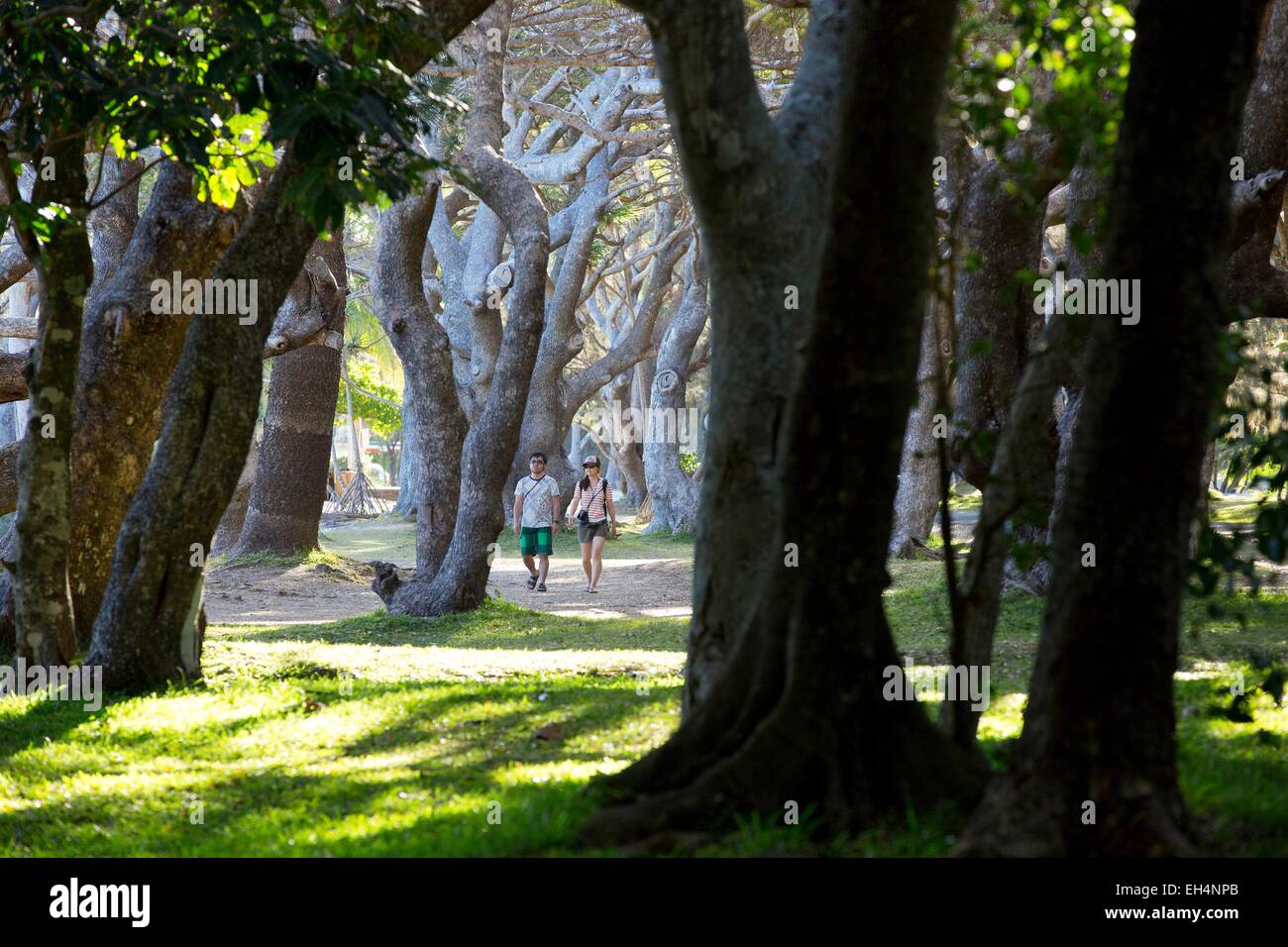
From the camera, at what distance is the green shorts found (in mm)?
17734

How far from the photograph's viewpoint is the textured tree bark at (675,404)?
28906 mm

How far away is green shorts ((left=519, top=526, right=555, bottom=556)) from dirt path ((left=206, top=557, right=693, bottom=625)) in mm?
554

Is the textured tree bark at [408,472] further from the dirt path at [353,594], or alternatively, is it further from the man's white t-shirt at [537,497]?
the man's white t-shirt at [537,497]

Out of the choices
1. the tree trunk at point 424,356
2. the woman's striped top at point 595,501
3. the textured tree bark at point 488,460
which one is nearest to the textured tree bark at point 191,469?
the textured tree bark at point 488,460

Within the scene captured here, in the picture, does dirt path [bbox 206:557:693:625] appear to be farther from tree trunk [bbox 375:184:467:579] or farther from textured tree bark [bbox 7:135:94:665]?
textured tree bark [bbox 7:135:94:665]

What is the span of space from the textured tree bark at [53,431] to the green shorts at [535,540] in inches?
377

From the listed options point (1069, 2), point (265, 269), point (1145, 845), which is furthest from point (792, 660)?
point (265, 269)

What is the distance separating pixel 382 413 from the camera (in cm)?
4638

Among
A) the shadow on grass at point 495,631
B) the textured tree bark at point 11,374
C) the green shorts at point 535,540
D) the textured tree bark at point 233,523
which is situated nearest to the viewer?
the shadow on grass at point 495,631

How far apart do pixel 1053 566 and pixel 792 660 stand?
33.7 inches

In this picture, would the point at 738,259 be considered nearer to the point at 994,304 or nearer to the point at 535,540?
the point at 994,304

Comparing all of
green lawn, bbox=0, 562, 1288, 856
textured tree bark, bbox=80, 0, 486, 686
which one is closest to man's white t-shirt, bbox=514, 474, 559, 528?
green lawn, bbox=0, 562, 1288, 856

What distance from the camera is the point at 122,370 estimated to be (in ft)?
31.1

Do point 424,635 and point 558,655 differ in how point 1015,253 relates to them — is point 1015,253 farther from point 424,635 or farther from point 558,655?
point 424,635
